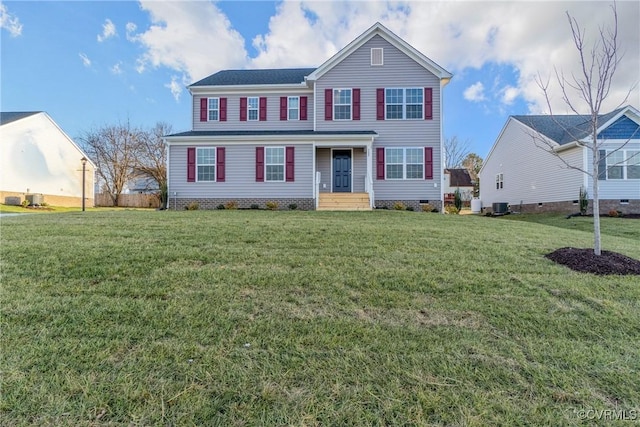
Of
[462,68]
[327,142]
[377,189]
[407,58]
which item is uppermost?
[462,68]

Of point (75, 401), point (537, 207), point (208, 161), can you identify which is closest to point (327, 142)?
point (208, 161)

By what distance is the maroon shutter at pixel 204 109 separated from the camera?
1694 centimetres

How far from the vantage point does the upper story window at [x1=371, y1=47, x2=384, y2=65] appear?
1556cm

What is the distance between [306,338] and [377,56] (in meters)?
15.9

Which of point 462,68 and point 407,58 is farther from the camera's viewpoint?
point 462,68

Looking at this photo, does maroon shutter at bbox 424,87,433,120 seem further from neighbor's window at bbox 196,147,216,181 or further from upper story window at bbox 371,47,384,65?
neighbor's window at bbox 196,147,216,181

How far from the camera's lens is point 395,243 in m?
6.21

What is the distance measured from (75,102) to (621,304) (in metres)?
32.9

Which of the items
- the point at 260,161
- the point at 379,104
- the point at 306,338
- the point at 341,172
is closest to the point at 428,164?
the point at 379,104

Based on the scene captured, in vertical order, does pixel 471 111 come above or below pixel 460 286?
above

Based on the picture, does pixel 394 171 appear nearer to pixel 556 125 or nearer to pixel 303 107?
pixel 303 107

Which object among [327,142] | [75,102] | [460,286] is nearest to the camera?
[460,286]

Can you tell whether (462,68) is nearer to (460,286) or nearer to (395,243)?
(395,243)

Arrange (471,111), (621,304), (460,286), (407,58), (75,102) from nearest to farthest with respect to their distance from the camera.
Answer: (621,304) < (460,286) < (407,58) < (75,102) < (471,111)
